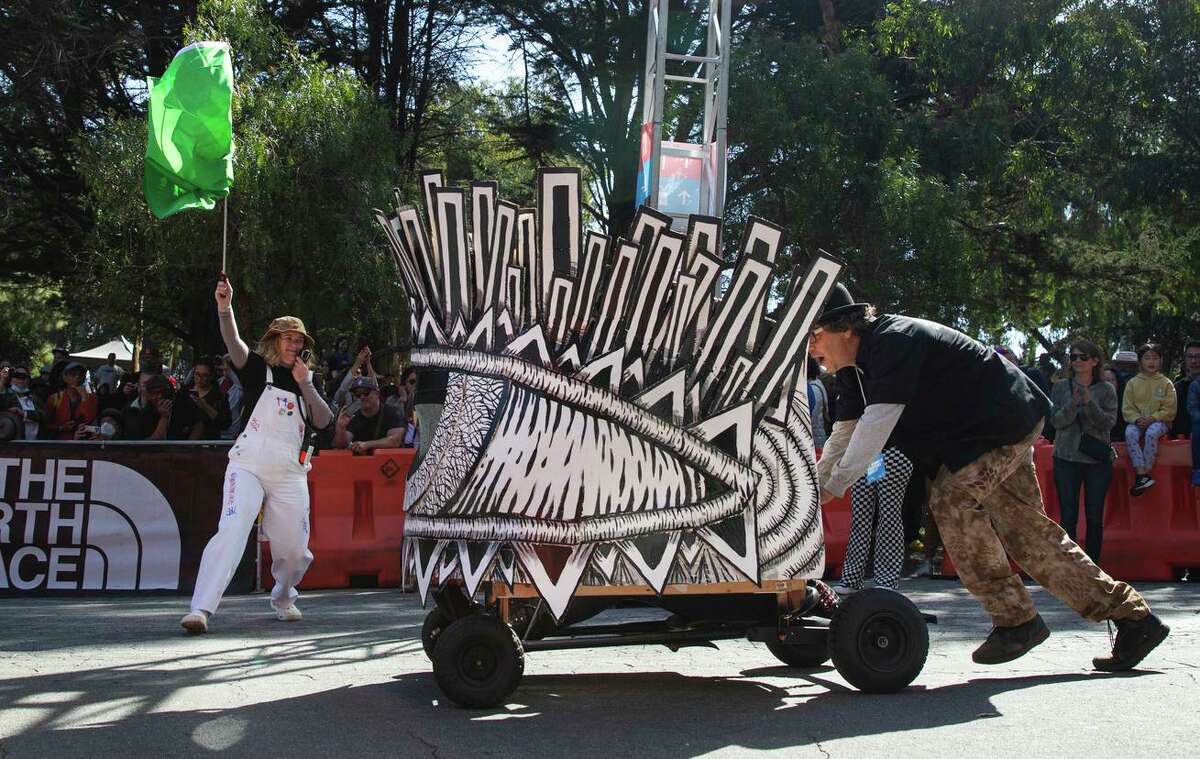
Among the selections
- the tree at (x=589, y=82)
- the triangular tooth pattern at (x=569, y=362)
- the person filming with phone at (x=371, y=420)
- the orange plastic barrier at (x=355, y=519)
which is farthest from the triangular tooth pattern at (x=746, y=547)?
the tree at (x=589, y=82)

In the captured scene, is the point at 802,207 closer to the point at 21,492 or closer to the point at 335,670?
the point at 21,492

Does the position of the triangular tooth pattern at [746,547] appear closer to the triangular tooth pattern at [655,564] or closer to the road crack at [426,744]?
the triangular tooth pattern at [655,564]

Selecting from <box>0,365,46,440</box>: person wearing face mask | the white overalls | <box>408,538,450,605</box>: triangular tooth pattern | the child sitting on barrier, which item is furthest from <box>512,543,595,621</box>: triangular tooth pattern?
<box>0,365,46,440</box>: person wearing face mask

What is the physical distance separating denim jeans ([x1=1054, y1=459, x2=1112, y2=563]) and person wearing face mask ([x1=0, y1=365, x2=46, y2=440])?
9842mm

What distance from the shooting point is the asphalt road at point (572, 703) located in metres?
4.55

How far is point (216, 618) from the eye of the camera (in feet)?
27.2

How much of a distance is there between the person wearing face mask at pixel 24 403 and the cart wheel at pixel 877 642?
10.2 metres

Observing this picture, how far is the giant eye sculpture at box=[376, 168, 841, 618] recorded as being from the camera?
509 cm

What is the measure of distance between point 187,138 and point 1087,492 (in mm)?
7312

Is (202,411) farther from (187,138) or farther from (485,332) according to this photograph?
(485,332)

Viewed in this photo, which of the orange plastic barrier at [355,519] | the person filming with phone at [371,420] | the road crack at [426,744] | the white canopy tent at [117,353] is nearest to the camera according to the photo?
the road crack at [426,744]

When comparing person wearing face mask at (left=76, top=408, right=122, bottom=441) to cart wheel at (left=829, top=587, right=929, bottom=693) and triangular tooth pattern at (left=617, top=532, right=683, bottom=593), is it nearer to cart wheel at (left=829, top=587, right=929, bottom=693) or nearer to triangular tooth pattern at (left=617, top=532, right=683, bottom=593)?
triangular tooth pattern at (left=617, top=532, right=683, bottom=593)

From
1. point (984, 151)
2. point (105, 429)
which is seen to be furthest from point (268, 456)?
point (984, 151)

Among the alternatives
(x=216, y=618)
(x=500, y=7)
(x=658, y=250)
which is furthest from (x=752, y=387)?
(x=500, y=7)
